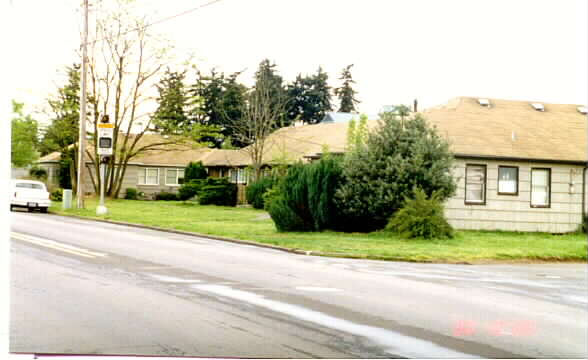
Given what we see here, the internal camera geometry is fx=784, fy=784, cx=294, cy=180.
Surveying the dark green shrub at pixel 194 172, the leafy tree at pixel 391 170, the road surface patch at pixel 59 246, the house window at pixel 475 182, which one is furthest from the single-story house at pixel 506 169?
the dark green shrub at pixel 194 172

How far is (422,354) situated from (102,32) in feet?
16.9

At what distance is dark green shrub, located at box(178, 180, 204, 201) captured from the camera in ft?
35.3

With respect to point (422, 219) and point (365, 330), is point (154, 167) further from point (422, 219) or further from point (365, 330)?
point (422, 219)

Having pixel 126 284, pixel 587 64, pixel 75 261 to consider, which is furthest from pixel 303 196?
pixel 587 64

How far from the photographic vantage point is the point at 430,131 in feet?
66.5

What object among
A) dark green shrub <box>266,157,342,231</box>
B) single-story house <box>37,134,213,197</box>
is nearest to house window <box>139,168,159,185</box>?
single-story house <box>37,134,213,197</box>

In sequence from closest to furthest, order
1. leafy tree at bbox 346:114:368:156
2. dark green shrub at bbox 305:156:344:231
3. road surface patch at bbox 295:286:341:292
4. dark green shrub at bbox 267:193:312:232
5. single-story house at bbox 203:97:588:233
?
road surface patch at bbox 295:286:341:292, dark green shrub at bbox 267:193:312:232, leafy tree at bbox 346:114:368:156, dark green shrub at bbox 305:156:344:231, single-story house at bbox 203:97:588:233

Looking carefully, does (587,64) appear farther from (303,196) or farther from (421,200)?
(303,196)

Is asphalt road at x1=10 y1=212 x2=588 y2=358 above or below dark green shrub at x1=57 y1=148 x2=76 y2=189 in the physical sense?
below

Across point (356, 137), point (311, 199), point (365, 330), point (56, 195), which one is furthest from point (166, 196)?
point (356, 137)

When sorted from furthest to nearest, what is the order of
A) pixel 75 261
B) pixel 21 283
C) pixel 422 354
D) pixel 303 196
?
pixel 303 196, pixel 75 261, pixel 21 283, pixel 422 354

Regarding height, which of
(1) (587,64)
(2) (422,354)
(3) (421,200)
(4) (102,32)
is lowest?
(2) (422,354)

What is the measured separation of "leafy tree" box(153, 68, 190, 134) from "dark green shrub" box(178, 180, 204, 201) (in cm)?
139

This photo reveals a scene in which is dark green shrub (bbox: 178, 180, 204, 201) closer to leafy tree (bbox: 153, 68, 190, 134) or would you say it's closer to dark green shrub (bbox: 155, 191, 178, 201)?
dark green shrub (bbox: 155, 191, 178, 201)
